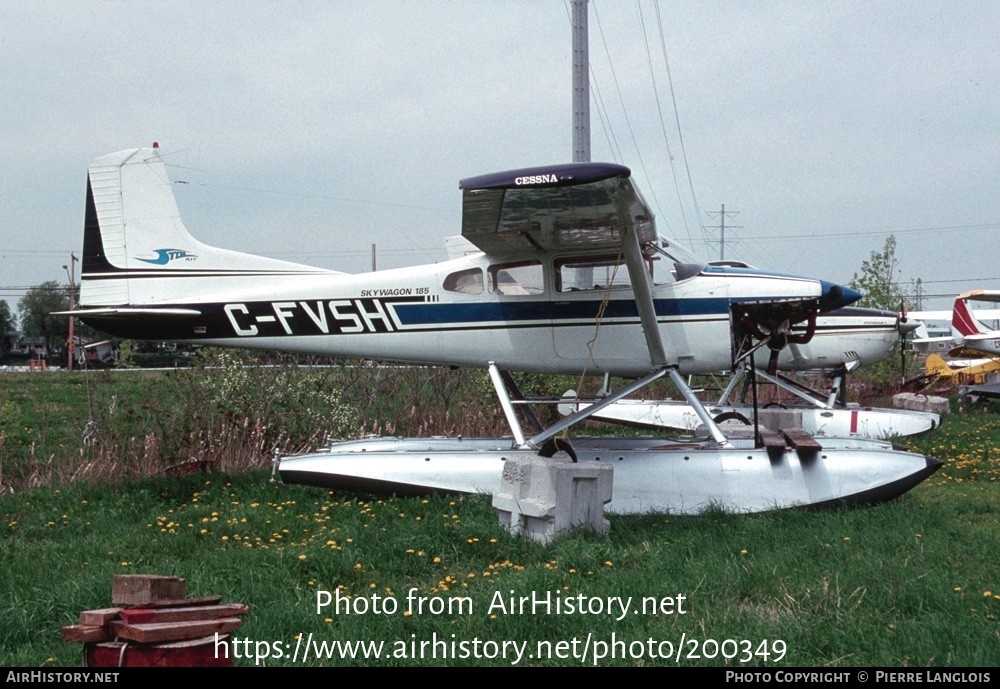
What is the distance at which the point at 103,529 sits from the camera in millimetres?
6922

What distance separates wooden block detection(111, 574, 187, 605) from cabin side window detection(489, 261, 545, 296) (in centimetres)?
550

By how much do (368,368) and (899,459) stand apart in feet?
22.3

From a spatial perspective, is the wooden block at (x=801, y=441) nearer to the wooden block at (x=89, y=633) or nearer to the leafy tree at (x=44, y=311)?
the wooden block at (x=89, y=633)

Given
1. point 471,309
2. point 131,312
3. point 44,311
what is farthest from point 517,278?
point 44,311

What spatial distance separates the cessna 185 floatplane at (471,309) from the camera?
8031 mm

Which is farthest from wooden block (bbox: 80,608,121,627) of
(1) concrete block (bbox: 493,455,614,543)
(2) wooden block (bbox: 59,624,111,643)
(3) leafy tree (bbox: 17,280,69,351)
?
(3) leafy tree (bbox: 17,280,69,351)

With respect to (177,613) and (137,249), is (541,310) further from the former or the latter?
(177,613)

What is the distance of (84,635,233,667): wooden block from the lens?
325 cm

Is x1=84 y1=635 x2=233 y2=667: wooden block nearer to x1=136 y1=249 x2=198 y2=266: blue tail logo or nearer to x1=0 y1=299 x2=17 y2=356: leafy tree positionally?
x1=136 y1=249 x2=198 y2=266: blue tail logo

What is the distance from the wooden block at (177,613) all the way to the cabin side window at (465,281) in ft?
17.8

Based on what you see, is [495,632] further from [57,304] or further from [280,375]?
[57,304]

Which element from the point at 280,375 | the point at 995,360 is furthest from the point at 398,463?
the point at 995,360

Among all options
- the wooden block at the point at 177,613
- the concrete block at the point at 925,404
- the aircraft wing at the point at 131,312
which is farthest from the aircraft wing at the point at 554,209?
the concrete block at the point at 925,404

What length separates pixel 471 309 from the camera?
8.70 m
